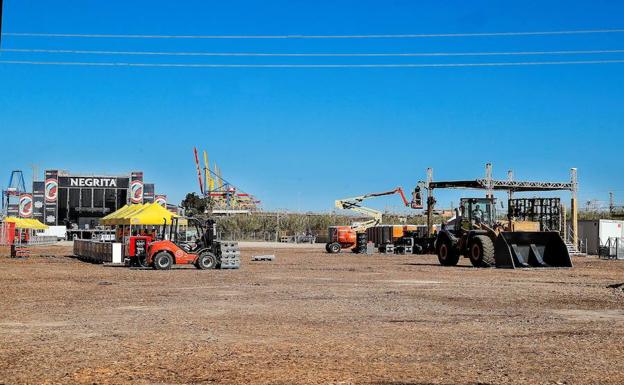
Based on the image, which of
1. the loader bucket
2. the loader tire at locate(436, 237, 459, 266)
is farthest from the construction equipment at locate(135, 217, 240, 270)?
the loader bucket

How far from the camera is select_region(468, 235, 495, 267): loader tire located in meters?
32.5

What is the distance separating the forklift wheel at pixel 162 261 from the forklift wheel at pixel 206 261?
1.06 metres

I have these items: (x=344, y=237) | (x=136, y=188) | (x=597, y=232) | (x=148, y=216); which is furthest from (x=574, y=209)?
(x=136, y=188)

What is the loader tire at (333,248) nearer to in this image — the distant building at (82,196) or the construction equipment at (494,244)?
the construction equipment at (494,244)

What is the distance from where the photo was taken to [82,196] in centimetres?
9806

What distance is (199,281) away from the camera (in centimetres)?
2377

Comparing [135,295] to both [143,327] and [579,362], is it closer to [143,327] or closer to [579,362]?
[143,327]

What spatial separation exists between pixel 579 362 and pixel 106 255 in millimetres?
30471

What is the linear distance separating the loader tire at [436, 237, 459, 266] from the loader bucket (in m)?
3.54

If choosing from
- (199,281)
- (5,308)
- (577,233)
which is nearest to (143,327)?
(5,308)

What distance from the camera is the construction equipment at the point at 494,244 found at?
31906mm

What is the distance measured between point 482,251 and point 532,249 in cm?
196

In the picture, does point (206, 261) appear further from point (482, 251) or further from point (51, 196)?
point (51, 196)

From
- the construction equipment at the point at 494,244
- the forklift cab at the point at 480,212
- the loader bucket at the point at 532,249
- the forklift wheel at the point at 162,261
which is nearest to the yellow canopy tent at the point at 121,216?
the forklift wheel at the point at 162,261
